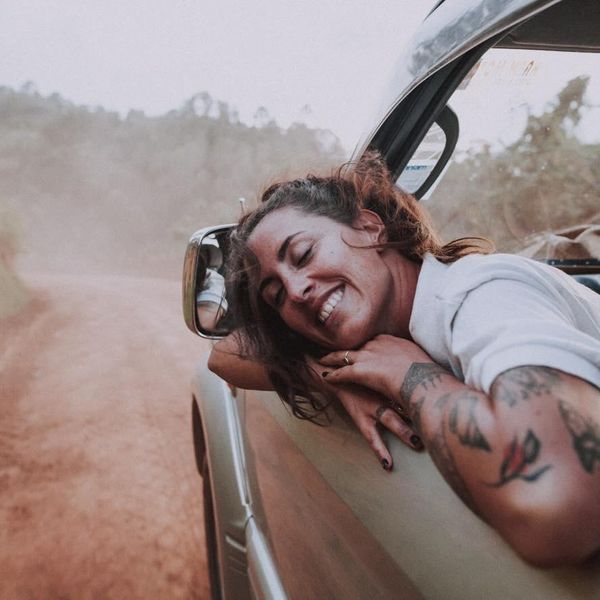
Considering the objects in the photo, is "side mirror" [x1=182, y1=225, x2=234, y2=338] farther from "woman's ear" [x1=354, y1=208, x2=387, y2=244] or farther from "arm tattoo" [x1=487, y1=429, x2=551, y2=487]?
"arm tattoo" [x1=487, y1=429, x2=551, y2=487]

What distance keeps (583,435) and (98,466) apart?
156 inches

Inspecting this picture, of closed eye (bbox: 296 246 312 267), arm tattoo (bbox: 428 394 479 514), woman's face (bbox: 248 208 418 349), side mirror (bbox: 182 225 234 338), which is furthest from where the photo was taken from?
side mirror (bbox: 182 225 234 338)

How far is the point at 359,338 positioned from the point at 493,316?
1.55ft

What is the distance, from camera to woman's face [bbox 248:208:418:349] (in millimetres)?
1377

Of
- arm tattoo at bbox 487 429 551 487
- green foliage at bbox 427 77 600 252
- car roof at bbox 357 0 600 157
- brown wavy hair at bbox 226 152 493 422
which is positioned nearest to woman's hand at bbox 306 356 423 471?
arm tattoo at bbox 487 429 551 487

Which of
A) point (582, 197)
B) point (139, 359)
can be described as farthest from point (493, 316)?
point (139, 359)

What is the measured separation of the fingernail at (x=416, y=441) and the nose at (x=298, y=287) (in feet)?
1.96

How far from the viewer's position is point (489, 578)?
0.71m

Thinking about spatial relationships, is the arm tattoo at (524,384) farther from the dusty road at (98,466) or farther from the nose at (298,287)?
the dusty road at (98,466)

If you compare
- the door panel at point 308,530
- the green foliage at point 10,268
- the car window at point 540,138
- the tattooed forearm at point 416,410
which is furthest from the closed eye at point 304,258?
the green foliage at point 10,268

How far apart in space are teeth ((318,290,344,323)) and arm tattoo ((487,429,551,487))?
73cm

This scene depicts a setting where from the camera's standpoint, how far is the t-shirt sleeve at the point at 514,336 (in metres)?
0.78

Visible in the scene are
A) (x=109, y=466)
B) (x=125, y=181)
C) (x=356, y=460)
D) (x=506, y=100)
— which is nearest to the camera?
(x=356, y=460)

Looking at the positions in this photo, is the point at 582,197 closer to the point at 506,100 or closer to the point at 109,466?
the point at 506,100
